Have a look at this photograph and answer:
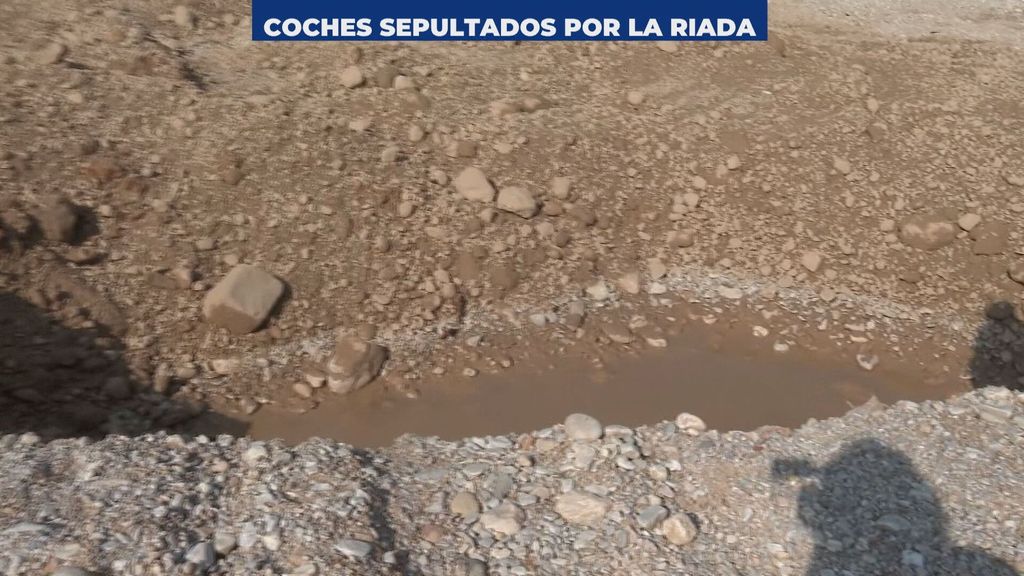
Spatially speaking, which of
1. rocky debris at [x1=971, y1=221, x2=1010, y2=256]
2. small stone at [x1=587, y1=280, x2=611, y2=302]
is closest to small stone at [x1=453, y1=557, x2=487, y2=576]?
small stone at [x1=587, y1=280, x2=611, y2=302]

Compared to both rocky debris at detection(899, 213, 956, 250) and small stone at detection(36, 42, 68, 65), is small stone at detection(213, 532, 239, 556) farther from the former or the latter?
rocky debris at detection(899, 213, 956, 250)

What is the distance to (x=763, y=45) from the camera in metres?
8.05

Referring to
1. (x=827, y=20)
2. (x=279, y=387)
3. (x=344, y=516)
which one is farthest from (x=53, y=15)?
(x=827, y=20)

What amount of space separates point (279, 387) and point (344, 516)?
2.08 metres

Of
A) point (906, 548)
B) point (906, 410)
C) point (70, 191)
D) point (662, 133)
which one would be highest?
point (662, 133)

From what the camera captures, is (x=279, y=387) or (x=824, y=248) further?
(x=824, y=248)

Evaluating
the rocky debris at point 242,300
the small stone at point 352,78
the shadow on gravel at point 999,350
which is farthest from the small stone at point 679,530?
the small stone at point 352,78

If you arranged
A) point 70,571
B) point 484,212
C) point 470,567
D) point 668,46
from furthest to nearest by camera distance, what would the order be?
point 668,46, point 484,212, point 470,567, point 70,571

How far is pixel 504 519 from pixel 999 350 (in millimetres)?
5045

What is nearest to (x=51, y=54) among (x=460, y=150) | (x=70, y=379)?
(x=70, y=379)

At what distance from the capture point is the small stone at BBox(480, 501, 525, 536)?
380 cm

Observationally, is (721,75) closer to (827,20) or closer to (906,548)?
(827,20)

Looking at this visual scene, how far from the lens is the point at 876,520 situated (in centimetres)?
385

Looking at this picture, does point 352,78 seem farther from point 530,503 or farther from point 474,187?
point 530,503
